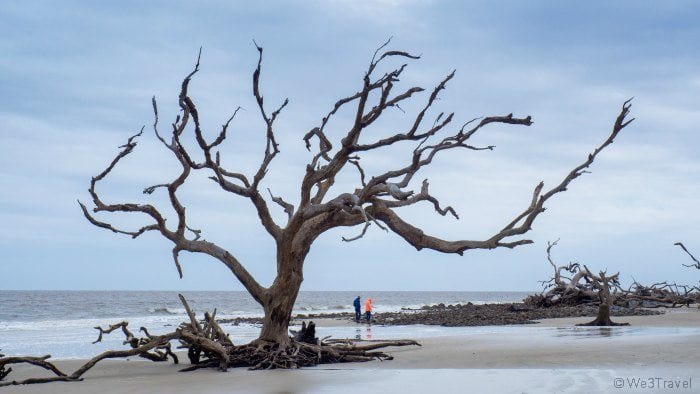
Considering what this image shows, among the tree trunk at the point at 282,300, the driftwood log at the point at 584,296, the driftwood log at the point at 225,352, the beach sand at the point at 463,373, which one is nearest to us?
the beach sand at the point at 463,373

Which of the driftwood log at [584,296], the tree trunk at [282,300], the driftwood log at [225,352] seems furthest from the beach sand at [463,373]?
the driftwood log at [584,296]

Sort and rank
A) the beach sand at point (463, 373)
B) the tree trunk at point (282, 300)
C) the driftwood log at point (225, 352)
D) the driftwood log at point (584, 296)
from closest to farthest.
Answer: the beach sand at point (463, 373)
the driftwood log at point (225, 352)
the tree trunk at point (282, 300)
the driftwood log at point (584, 296)

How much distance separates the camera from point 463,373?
1119cm

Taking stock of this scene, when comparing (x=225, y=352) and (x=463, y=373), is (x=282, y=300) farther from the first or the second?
(x=463, y=373)

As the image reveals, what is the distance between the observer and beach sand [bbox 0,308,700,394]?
958 cm

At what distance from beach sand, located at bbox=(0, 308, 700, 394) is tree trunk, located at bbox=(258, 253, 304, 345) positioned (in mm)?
1010

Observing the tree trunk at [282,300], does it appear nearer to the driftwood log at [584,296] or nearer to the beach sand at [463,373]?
the beach sand at [463,373]

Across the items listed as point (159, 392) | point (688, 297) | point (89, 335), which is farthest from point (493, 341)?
point (688, 297)

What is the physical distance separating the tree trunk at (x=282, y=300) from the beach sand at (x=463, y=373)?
1.01 meters

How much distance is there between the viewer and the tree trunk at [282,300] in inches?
527

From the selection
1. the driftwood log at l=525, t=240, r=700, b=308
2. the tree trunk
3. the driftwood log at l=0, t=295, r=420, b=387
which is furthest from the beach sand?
the driftwood log at l=525, t=240, r=700, b=308

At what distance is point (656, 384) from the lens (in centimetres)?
890

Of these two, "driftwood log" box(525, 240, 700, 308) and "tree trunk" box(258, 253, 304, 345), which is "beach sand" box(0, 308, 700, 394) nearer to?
"tree trunk" box(258, 253, 304, 345)

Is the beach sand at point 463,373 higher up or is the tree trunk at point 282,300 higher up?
the tree trunk at point 282,300
